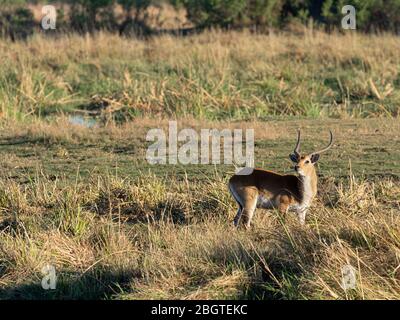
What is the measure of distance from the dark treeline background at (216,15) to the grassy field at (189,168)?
325 cm

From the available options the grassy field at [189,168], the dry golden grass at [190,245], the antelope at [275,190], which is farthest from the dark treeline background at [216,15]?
the antelope at [275,190]

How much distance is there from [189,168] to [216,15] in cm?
1456

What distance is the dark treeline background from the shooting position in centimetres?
2547

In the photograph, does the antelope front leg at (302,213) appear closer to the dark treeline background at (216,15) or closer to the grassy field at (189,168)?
the grassy field at (189,168)

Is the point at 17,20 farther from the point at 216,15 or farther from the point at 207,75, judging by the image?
the point at 207,75

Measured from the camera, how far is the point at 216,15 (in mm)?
25750

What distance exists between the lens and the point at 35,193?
10570 millimetres

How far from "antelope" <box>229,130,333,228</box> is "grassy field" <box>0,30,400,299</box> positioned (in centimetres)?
18

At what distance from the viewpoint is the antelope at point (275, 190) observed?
29.5 feet

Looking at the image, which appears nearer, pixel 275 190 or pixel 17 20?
pixel 275 190

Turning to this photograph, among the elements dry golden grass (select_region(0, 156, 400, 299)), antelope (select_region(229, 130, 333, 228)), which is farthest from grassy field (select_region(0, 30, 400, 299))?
antelope (select_region(229, 130, 333, 228))

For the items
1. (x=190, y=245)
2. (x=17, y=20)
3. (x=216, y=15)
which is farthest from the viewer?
(x=17, y=20)

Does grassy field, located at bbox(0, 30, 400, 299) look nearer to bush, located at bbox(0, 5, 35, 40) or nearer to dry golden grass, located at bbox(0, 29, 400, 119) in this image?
dry golden grass, located at bbox(0, 29, 400, 119)

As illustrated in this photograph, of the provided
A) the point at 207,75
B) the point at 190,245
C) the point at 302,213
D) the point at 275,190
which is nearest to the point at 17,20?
the point at 207,75
